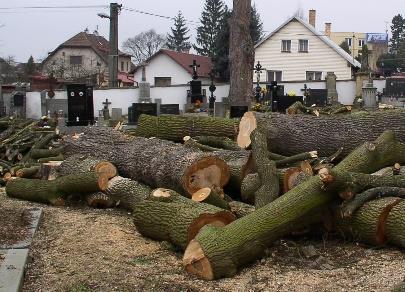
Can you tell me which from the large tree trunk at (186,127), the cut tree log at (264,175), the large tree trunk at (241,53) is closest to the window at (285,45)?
the large tree trunk at (241,53)

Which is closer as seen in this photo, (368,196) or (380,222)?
(380,222)

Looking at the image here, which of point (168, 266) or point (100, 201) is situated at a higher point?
point (100, 201)

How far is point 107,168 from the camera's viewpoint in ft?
25.3

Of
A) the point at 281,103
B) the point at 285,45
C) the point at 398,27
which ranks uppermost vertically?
the point at 398,27

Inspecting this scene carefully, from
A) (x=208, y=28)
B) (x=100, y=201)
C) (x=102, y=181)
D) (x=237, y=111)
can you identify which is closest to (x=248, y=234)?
(x=102, y=181)

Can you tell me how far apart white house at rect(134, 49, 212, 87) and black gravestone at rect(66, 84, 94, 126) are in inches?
1223

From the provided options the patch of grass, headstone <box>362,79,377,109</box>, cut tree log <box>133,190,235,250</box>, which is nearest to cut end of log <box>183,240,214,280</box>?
cut tree log <box>133,190,235,250</box>

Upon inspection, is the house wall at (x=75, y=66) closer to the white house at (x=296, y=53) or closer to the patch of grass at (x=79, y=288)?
the white house at (x=296, y=53)

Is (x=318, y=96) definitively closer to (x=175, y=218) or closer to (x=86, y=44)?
(x=175, y=218)

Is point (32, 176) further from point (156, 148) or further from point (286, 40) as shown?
point (286, 40)

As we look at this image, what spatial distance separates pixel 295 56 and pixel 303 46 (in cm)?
99

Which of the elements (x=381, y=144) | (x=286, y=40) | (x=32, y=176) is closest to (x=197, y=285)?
(x=381, y=144)

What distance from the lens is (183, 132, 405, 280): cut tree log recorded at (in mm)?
4699

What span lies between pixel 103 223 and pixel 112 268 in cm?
176
